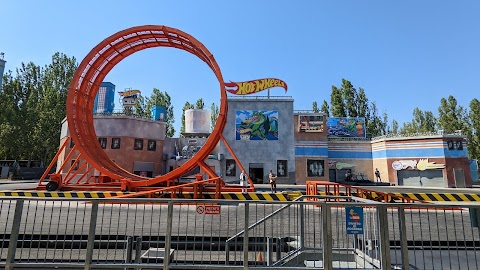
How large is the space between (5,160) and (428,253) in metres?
61.8

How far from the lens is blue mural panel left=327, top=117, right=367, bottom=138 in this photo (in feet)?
158

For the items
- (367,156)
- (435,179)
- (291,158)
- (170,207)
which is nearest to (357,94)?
(367,156)

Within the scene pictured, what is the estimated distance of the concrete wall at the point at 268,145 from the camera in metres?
32.8

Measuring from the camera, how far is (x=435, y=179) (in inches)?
1302

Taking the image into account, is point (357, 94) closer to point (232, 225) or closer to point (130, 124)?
point (130, 124)

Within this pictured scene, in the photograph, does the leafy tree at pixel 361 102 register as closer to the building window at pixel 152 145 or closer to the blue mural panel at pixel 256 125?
the blue mural panel at pixel 256 125

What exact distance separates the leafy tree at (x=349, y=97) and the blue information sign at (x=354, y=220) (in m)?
53.7

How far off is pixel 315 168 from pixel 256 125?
930cm

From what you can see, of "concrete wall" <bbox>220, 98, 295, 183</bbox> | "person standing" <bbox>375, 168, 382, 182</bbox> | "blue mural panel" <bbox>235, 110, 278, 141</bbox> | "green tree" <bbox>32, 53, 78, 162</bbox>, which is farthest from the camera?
"green tree" <bbox>32, 53, 78, 162</bbox>

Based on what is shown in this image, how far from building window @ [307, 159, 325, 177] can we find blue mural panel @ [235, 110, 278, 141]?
18.2ft

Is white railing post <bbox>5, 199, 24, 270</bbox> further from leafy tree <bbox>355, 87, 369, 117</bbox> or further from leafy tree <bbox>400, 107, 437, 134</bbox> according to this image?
leafy tree <bbox>400, 107, 437, 134</bbox>

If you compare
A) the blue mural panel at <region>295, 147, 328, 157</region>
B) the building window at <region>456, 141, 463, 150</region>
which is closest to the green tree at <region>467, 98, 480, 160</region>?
the building window at <region>456, 141, 463, 150</region>

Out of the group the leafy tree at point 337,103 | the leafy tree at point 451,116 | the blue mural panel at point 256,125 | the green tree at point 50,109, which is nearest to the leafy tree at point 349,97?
the leafy tree at point 337,103

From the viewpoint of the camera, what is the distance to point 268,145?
109 feet
